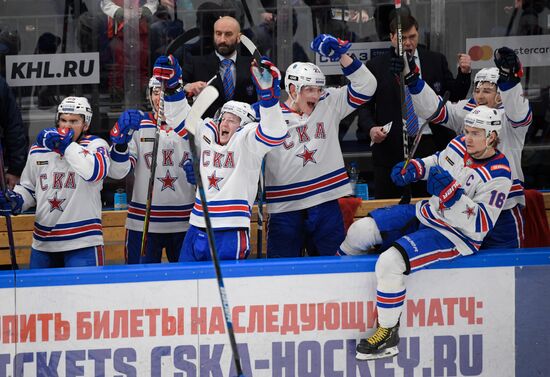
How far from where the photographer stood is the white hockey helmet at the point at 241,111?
5.12m

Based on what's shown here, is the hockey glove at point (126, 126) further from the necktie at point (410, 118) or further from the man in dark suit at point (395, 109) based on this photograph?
the man in dark suit at point (395, 109)

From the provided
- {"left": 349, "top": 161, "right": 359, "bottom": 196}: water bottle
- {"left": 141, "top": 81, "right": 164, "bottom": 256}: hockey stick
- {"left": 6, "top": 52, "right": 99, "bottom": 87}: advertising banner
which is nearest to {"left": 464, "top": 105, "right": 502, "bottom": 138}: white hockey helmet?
{"left": 141, "top": 81, "right": 164, "bottom": 256}: hockey stick

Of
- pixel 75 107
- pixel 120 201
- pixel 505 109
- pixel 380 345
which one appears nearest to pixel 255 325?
pixel 380 345

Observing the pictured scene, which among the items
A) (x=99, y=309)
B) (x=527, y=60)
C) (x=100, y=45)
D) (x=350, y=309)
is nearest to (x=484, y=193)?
(x=350, y=309)

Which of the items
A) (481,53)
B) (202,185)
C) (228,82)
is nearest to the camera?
(202,185)

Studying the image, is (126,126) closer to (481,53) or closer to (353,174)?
(353,174)

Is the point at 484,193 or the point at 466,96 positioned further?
the point at 466,96

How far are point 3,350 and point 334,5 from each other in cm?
336

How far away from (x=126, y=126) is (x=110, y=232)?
1339 millimetres

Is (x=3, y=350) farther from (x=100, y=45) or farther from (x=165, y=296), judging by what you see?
(x=100, y=45)

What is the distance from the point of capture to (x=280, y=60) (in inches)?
282

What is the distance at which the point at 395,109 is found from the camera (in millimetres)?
6441

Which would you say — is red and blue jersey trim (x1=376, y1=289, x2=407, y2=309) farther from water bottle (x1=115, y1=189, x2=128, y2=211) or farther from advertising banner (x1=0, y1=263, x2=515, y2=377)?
water bottle (x1=115, y1=189, x2=128, y2=211)

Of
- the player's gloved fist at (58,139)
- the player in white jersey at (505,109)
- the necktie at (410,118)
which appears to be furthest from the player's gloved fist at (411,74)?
the player's gloved fist at (58,139)
